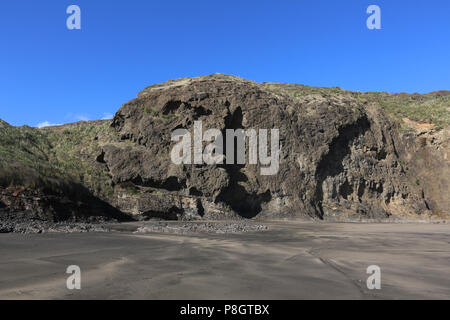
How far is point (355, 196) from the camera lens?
31.2 metres

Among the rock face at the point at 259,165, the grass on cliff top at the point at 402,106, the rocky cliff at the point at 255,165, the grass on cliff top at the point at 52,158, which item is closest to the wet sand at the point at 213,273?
the grass on cliff top at the point at 52,158

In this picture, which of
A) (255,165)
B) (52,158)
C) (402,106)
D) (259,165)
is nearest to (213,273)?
(255,165)

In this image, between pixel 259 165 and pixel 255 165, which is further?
pixel 259 165

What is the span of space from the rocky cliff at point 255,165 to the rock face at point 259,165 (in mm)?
95

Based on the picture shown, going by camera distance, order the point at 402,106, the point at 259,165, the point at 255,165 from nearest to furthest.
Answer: the point at 255,165
the point at 259,165
the point at 402,106

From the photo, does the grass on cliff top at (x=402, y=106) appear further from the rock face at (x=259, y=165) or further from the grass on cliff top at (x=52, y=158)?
the grass on cliff top at (x=52, y=158)

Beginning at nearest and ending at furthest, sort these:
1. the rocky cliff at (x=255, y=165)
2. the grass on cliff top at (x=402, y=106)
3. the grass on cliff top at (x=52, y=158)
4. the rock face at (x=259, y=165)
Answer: the grass on cliff top at (x=52, y=158), the rocky cliff at (x=255, y=165), the rock face at (x=259, y=165), the grass on cliff top at (x=402, y=106)

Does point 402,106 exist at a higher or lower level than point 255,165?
higher

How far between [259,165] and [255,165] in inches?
16.5

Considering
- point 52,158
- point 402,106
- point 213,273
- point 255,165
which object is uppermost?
point 402,106

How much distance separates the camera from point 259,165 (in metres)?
28.8

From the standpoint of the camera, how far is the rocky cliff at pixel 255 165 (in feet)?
82.1

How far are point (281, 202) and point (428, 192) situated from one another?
1737cm

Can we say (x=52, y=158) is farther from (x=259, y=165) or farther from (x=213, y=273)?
(x=213, y=273)
